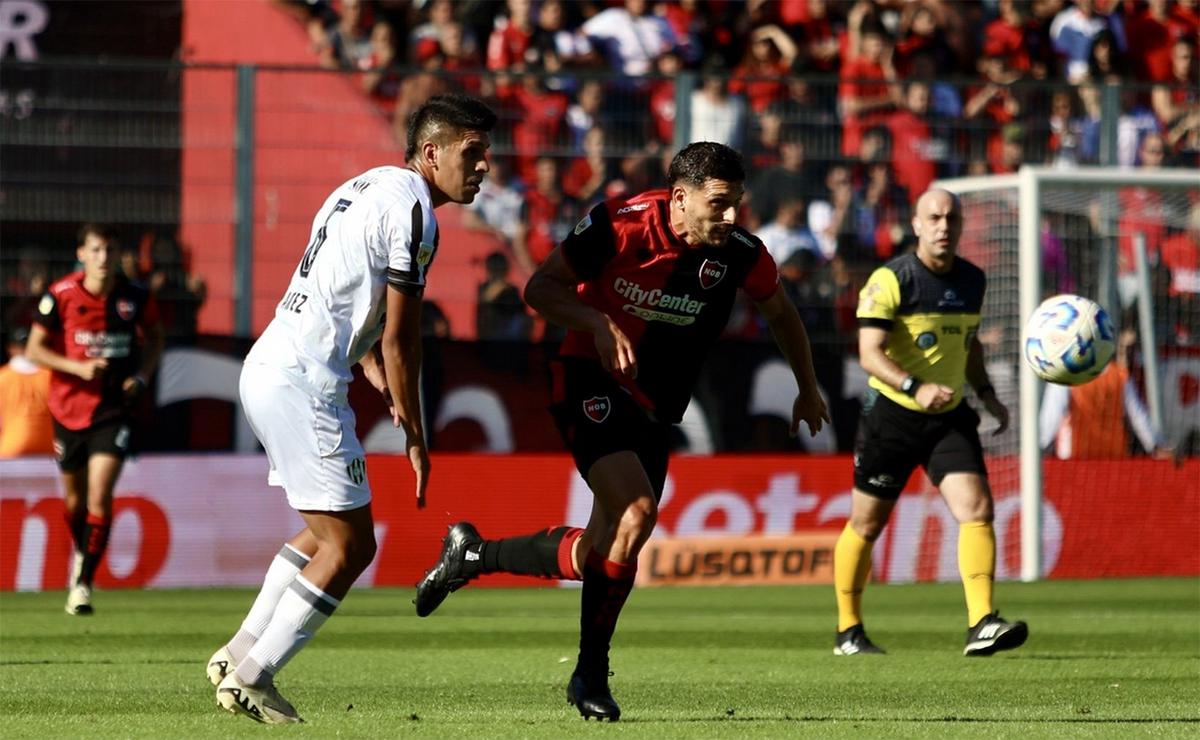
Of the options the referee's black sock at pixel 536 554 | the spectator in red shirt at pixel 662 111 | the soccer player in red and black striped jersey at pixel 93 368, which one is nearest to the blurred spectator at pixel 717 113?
the spectator in red shirt at pixel 662 111

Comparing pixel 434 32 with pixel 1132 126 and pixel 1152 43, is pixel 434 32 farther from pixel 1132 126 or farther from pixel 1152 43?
pixel 1152 43

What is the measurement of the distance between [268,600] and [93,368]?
6431mm

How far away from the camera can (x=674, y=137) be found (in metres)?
15.9

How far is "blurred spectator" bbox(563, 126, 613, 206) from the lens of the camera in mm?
15719

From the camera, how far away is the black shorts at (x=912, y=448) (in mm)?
10234

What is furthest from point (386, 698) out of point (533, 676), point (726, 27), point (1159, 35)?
point (1159, 35)

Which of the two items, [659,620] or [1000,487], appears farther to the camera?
[1000,487]

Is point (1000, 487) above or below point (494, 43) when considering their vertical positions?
below

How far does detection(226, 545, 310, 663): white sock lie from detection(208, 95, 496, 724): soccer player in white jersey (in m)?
0.03

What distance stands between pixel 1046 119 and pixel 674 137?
338 cm

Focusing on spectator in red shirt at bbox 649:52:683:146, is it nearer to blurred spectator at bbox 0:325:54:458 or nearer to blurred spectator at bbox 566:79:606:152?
blurred spectator at bbox 566:79:606:152

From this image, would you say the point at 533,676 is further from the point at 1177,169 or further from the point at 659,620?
the point at 1177,169

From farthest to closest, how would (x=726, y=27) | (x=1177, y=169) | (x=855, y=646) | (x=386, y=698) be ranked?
(x=726, y=27), (x=1177, y=169), (x=855, y=646), (x=386, y=698)

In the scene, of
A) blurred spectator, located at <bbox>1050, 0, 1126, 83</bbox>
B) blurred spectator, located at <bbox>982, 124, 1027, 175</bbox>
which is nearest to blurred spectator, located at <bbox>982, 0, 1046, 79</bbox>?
blurred spectator, located at <bbox>1050, 0, 1126, 83</bbox>
